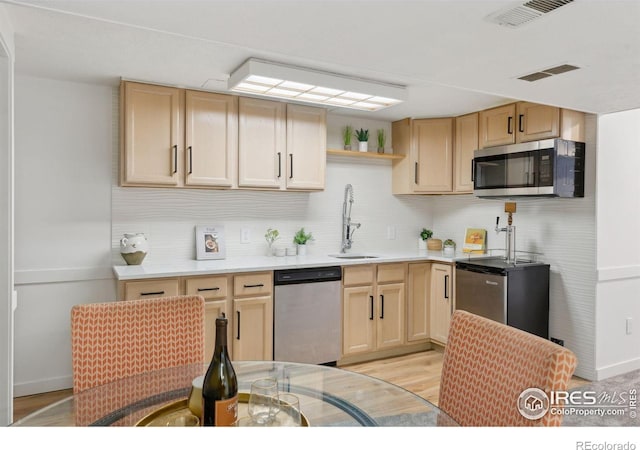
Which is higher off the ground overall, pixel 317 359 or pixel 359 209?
pixel 359 209

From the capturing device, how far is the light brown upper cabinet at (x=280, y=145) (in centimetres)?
352

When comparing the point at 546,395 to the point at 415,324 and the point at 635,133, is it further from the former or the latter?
the point at 635,133

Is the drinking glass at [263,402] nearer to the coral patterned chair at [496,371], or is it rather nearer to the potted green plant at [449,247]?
the coral patterned chair at [496,371]

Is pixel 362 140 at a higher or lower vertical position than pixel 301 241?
higher

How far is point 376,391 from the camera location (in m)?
1.50

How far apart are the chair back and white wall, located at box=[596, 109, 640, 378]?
3.03 metres

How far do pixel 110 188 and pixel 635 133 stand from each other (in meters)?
4.13

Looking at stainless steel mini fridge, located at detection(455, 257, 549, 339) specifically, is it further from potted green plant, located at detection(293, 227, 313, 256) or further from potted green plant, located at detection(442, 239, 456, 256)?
potted green plant, located at detection(293, 227, 313, 256)

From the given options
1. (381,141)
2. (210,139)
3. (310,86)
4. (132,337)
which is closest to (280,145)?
(210,139)

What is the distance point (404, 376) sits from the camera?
348 centimetres

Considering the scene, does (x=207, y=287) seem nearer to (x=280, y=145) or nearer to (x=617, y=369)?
(x=280, y=145)

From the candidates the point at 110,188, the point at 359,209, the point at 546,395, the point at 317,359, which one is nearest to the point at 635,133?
the point at 359,209

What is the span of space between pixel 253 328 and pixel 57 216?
1.62 meters

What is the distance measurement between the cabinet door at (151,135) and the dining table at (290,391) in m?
1.90
